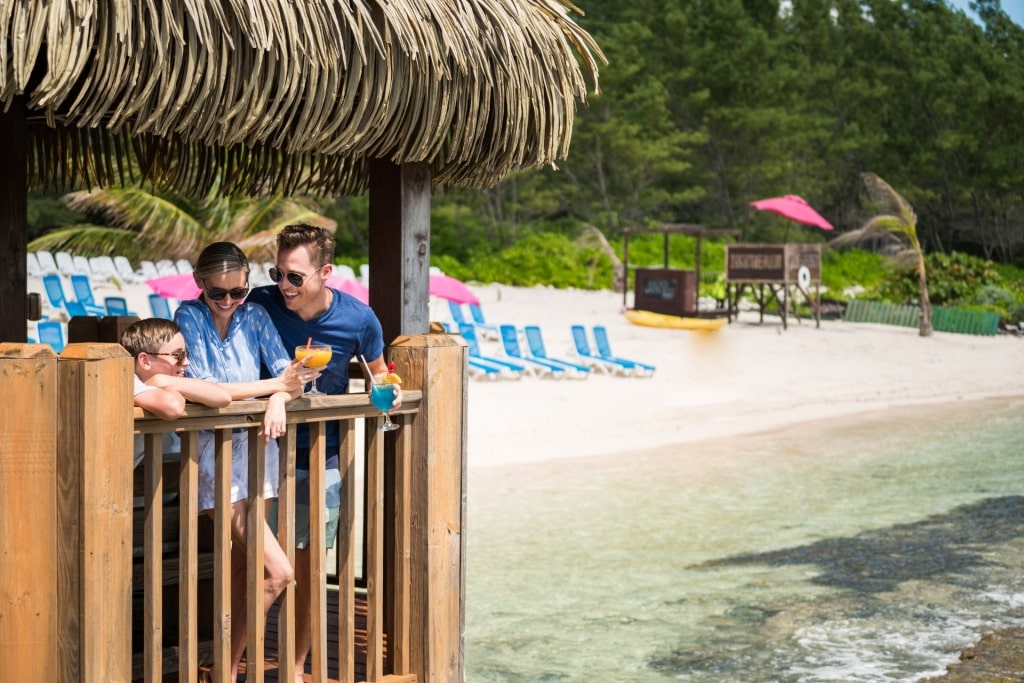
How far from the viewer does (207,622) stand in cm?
489

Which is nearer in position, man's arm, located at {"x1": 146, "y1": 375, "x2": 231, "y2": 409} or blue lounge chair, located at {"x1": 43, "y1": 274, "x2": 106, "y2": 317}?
man's arm, located at {"x1": 146, "y1": 375, "x2": 231, "y2": 409}

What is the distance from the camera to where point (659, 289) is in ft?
88.0

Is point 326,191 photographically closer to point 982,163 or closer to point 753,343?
point 753,343

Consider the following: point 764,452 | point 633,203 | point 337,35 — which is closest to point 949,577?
point 764,452

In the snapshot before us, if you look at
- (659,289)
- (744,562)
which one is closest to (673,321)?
(659,289)

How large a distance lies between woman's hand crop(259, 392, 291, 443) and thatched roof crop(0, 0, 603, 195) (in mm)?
901

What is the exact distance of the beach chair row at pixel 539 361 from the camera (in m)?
19.2

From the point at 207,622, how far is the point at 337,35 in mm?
2186

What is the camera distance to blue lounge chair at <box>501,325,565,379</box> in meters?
19.7

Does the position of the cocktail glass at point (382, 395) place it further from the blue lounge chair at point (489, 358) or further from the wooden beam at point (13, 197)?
the blue lounge chair at point (489, 358)

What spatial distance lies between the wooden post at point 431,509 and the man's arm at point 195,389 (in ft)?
2.91

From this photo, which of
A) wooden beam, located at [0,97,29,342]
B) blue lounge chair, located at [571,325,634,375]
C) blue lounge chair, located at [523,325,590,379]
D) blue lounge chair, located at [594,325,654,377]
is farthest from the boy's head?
blue lounge chair, located at [594,325,654,377]

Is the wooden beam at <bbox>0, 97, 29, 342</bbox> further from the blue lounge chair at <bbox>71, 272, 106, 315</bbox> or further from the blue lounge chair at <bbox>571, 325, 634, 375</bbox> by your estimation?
the blue lounge chair at <bbox>71, 272, 106, 315</bbox>

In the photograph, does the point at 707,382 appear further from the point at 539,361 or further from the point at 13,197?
the point at 13,197
